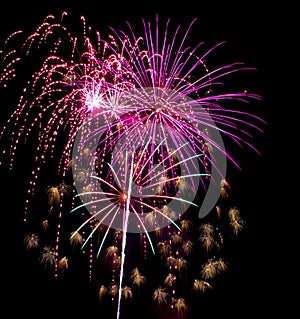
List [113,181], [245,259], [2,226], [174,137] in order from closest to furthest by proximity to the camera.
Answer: [174,137] < [113,181] < [2,226] < [245,259]

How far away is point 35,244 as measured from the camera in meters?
8.15

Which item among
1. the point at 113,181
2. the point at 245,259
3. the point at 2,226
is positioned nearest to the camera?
the point at 113,181

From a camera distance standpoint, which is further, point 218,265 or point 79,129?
point 218,265

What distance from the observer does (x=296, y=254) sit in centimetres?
862

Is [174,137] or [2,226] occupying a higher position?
[174,137]

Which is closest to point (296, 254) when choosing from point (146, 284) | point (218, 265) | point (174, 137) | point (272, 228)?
point (272, 228)

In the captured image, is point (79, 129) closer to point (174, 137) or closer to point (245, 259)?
point (174, 137)

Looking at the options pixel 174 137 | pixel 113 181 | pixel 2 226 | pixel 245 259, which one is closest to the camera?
pixel 174 137

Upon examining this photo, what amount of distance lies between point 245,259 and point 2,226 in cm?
623

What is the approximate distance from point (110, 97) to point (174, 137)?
161 centimetres

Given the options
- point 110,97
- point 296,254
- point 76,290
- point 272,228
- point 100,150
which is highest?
point 110,97

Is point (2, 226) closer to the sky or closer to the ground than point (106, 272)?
closer to the sky

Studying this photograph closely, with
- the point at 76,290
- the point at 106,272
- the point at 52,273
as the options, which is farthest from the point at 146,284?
the point at 52,273

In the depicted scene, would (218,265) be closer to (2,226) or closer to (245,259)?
(245,259)
